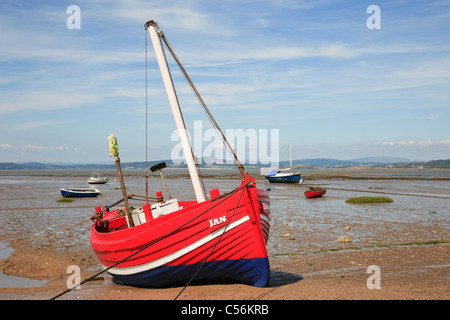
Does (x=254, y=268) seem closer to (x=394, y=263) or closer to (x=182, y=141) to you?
(x=182, y=141)

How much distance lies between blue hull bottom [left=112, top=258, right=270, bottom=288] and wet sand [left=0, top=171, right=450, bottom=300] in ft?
0.77

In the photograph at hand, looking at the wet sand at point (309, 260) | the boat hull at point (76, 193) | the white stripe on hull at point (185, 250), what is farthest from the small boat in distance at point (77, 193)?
the white stripe on hull at point (185, 250)

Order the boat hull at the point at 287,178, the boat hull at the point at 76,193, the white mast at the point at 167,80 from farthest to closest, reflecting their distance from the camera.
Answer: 1. the boat hull at the point at 287,178
2. the boat hull at the point at 76,193
3. the white mast at the point at 167,80

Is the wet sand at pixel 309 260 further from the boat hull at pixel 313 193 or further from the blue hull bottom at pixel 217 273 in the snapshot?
the boat hull at pixel 313 193

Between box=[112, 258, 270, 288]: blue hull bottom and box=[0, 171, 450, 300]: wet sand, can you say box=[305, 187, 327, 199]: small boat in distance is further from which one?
box=[112, 258, 270, 288]: blue hull bottom

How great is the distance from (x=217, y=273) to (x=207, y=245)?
1008mm

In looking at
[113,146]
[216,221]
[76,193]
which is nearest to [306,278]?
[216,221]

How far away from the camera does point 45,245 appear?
64.1 feet

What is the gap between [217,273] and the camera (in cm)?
1123

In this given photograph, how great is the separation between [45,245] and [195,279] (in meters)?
11.4

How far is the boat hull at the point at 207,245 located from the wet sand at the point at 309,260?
1.53 feet

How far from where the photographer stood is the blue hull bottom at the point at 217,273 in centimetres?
1109

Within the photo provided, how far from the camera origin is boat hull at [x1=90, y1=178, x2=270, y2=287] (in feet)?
35.4

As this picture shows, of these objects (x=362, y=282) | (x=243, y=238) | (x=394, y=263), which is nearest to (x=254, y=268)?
(x=243, y=238)
